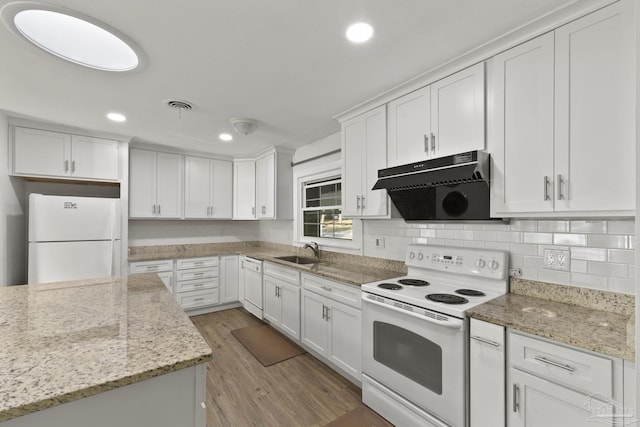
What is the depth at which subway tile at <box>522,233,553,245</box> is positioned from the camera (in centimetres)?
172

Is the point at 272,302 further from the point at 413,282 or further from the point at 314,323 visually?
the point at 413,282

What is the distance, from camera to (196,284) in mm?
4102

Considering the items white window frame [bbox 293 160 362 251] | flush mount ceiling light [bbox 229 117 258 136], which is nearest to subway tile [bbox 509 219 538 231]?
white window frame [bbox 293 160 362 251]

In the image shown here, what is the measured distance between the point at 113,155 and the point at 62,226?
1.04m

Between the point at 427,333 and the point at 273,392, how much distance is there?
143 cm

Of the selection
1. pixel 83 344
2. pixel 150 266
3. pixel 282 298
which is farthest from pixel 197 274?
pixel 83 344

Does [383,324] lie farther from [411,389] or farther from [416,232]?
[416,232]

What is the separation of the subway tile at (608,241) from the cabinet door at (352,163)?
5.24 ft

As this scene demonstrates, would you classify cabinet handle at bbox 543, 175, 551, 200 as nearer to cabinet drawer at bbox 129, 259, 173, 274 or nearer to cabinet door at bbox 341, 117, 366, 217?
cabinet door at bbox 341, 117, 366, 217

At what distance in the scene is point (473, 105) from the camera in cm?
181

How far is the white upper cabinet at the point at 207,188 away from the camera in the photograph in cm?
431

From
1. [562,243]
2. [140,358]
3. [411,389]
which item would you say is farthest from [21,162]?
[562,243]

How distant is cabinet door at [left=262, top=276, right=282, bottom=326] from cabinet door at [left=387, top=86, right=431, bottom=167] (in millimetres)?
2084

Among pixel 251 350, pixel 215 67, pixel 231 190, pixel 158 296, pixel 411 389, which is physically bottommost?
pixel 251 350
